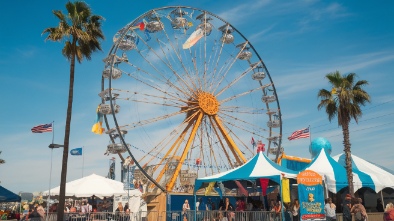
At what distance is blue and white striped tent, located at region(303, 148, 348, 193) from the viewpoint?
19.1m

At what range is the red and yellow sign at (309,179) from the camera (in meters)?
16.6

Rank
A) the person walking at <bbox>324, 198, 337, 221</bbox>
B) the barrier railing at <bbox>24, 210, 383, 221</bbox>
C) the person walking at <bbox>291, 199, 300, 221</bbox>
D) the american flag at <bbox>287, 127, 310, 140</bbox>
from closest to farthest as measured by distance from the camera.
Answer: the person walking at <bbox>324, 198, 337, 221</bbox>
the person walking at <bbox>291, 199, 300, 221</bbox>
the barrier railing at <bbox>24, 210, 383, 221</bbox>
the american flag at <bbox>287, 127, 310, 140</bbox>

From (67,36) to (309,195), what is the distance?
48.4 ft

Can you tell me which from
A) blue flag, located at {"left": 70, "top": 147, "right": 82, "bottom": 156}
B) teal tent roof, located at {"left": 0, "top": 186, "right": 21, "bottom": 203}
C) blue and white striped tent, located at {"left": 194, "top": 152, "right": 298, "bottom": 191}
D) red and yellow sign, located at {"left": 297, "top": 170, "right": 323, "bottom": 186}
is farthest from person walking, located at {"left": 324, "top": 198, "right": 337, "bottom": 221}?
blue flag, located at {"left": 70, "top": 147, "right": 82, "bottom": 156}

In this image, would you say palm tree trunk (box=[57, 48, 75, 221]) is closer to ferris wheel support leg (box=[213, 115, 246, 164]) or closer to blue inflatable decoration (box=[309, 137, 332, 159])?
ferris wheel support leg (box=[213, 115, 246, 164])

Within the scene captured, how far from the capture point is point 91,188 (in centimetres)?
2367

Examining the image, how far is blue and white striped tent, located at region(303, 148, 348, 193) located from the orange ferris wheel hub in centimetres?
779

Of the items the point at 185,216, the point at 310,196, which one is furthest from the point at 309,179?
the point at 185,216

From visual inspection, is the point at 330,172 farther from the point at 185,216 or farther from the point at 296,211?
the point at 185,216

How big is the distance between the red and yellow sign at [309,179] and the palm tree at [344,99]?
8212 mm

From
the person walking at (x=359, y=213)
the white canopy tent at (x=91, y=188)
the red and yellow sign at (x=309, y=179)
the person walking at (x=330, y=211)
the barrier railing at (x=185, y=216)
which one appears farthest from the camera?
the white canopy tent at (x=91, y=188)

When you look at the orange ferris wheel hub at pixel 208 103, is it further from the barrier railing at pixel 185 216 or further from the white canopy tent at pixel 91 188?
the barrier railing at pixel 185 216

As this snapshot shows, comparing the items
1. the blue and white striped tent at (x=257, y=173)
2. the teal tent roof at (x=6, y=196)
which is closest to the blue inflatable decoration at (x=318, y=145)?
the blue and white striped tent at (x=257, y=173)

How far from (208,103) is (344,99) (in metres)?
8.17
